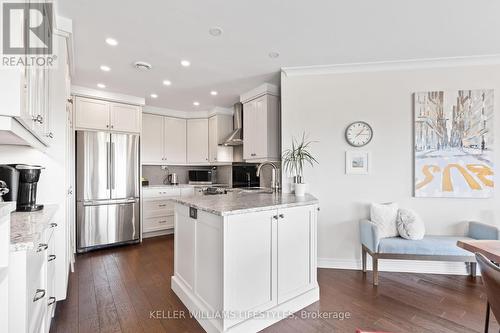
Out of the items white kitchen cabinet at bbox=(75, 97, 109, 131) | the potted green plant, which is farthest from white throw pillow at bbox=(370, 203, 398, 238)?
white kitchen cabinet at bbox=(75, 97, 109, 131)

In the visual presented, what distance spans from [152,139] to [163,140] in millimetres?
219

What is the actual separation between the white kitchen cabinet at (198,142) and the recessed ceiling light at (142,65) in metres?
2.24

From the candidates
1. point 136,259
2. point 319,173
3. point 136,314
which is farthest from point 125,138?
point 319,173

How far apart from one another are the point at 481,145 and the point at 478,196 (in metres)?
0.60

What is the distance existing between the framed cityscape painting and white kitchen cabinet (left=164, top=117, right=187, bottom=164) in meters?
4.18

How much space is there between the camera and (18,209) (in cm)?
177

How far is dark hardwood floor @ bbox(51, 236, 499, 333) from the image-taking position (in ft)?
6.14

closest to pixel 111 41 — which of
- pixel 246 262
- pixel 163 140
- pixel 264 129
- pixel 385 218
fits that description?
pixel 264 129

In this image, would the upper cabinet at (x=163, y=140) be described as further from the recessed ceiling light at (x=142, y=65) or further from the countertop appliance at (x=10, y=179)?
the countertop appliance at (x=10, y=179)

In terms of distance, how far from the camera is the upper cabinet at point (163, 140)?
15.6 ft

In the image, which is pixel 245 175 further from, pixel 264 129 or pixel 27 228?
pixel 27 228

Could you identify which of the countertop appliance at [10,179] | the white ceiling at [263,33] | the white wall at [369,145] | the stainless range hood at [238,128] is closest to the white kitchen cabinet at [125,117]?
the white ceiling at [263,33]

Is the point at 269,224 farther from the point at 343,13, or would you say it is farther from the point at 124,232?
the point at 124,232

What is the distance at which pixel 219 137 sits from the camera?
16.5ft
